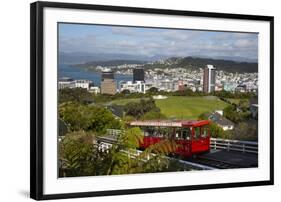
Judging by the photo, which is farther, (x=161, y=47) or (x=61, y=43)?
(x=161, y=47)

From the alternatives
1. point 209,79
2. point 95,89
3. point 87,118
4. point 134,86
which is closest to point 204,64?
point 209,79

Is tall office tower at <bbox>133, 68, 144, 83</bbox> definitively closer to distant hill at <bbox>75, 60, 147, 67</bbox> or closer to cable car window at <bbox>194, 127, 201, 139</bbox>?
distant hill at <bbox>75, 60, 147, 67</bbox>

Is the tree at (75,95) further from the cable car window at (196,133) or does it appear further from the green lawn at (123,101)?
the cable car window at (196,133)

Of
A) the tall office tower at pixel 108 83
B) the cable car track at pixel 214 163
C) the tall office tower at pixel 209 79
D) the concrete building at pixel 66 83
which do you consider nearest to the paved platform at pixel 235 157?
the cable car track at pixel 214 163

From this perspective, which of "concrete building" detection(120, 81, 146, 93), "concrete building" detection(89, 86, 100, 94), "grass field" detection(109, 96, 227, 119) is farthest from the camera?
"grass field" detection(109, 96, 227, 119)

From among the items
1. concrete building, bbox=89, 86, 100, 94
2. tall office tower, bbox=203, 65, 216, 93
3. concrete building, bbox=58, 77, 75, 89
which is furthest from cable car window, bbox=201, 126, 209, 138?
concrete building, bbox=58, 77, 75, 89

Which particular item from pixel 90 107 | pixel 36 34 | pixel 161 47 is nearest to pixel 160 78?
pixel 161 47

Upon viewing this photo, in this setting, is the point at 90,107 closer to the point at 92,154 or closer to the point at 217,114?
the point at 92,154
